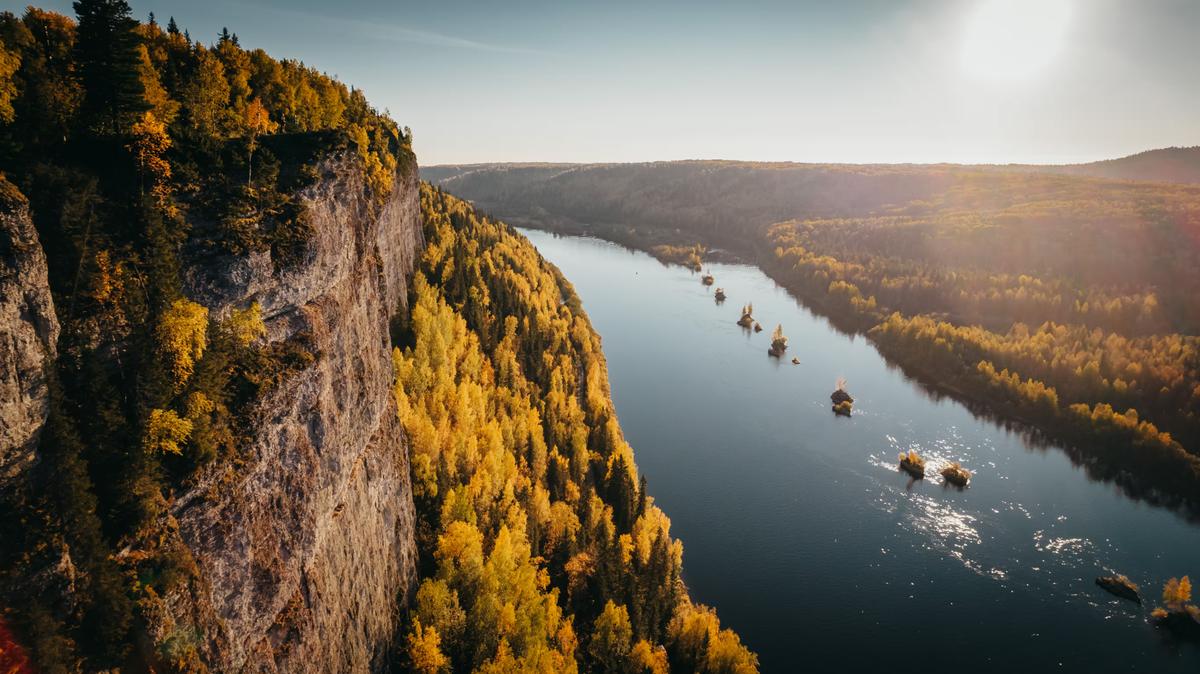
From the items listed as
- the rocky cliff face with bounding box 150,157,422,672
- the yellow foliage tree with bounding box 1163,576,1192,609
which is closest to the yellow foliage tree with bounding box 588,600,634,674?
the rocky cliff face with bounding box 150,157,422,672

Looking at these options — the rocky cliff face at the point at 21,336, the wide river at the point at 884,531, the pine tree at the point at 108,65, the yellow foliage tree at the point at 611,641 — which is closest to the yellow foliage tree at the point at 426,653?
the yellow foliage tree at the point at 611,641

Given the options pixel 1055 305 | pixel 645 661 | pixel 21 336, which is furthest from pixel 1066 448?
pixel 21 336

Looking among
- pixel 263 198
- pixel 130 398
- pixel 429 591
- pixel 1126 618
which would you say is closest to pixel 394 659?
pixel 429 591

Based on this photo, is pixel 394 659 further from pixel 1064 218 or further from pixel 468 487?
pixel 1064 218

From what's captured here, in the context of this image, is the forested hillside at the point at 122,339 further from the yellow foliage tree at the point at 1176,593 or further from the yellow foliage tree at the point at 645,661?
the yellow foliage tree at the point at 1176,593

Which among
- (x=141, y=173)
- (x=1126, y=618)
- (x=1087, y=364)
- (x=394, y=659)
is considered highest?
(x=141, y=173)

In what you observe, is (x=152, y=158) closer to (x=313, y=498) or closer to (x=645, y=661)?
(x=313, y=498)

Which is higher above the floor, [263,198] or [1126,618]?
[263,198]
